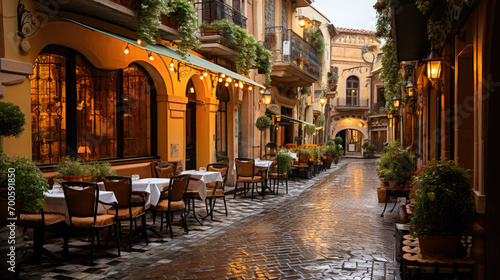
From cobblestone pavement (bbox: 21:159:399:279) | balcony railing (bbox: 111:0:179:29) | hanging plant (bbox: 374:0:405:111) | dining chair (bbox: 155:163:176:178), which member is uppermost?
balcony railing (bbox: 111:0:179:29)

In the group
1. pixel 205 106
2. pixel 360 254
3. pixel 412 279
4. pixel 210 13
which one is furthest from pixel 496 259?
pixel 210 13

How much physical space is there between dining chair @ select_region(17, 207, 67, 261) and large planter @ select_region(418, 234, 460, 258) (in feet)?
15.2

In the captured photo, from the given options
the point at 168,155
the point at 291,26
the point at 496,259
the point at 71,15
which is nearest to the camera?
the point at 496,259

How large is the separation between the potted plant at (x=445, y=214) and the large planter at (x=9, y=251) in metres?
4.26

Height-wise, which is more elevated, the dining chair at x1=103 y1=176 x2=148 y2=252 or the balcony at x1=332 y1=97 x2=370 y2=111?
the balcony at x1=332 y1=97 x2=370 y2=111

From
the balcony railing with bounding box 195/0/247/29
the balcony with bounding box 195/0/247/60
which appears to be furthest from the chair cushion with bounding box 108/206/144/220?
the balcony railing with bounding box 195/0/247/29

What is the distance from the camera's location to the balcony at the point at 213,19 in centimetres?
1188

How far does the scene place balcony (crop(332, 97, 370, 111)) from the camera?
40787 mm

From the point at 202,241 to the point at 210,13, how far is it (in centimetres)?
776

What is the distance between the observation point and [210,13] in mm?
12281

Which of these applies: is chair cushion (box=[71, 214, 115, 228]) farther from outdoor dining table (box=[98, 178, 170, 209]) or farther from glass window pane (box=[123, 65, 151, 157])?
glass window pane (box=[123, 65, 151, 157])

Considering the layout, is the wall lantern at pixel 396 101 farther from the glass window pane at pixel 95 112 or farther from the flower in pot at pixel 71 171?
the flower in pot at pixel 71 171

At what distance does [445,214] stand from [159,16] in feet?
21.2

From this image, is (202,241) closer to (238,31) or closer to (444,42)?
(444,42)
